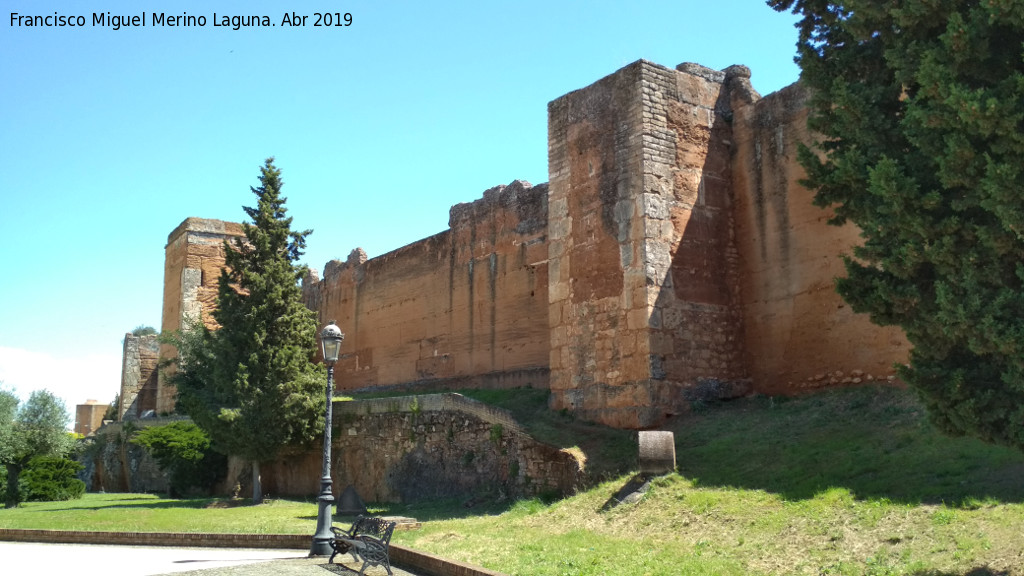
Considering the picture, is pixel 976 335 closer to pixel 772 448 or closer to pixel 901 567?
pixel 901 567

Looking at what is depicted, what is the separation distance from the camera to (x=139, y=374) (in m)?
30.7

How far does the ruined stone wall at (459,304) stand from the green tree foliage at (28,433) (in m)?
6.94

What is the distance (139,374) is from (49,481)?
10076 mm

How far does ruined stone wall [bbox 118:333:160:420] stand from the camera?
30375 millimetres

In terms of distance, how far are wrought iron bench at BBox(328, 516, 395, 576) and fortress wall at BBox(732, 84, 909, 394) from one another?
5.94 metres

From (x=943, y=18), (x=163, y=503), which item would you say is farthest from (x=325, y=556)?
(x=163, y=503)

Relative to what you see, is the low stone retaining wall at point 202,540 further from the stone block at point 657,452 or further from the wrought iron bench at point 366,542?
the stone block at point 657,452

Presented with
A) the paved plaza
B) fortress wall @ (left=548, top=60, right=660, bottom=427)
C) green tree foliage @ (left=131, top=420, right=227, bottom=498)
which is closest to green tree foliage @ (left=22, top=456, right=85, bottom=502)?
green tree foliage @ (left=131, top=420, right=227, bottom=498)

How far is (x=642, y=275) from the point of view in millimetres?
13016

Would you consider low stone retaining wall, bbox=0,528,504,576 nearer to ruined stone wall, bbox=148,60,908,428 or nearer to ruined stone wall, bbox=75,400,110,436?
ruined stone wall, bbox=148,60,908,428

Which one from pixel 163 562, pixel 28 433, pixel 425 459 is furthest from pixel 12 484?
pixel 163 562

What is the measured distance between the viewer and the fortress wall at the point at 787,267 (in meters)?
12.7

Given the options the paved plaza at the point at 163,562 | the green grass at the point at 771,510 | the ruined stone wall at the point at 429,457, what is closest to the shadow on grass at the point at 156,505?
the ruined stone wall at the point at 429,457

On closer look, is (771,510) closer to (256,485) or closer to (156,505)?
(256,485)
